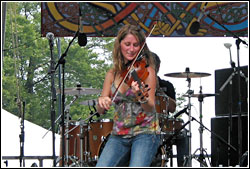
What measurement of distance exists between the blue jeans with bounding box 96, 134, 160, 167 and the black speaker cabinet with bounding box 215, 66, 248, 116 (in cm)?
476

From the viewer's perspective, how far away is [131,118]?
4.12 meters

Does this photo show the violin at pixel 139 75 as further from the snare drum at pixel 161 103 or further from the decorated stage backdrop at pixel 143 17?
the decorated stage backdrop at pixel 143 17

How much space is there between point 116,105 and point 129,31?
2.15 ft

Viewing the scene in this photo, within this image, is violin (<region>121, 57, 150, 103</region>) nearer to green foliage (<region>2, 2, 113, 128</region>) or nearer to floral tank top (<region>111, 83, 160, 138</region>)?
floral tank top (<region>111, 83, 160, 138</region>)

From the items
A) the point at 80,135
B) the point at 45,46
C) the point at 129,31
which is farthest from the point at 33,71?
the point at 129,31

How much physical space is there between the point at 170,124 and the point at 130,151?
4.34 m

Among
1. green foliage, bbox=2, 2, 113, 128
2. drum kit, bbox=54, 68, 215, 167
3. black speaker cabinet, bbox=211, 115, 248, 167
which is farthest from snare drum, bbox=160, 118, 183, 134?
green foliage, bbox=2, 2, 113, 128

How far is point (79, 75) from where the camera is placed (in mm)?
33000

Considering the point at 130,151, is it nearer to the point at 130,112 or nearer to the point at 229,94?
the point at 130,112

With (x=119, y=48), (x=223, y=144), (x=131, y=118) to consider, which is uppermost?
(x=119, y=48)

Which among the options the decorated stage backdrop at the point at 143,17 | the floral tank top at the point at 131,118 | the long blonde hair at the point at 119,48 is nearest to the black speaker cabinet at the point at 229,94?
the decorated stage backdrop at the point at 143,17

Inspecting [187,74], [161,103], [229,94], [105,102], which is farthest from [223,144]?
[105,102]

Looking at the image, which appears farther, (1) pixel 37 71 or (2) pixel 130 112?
(1) pixel 37 71

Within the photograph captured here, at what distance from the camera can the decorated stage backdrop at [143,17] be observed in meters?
8.28
